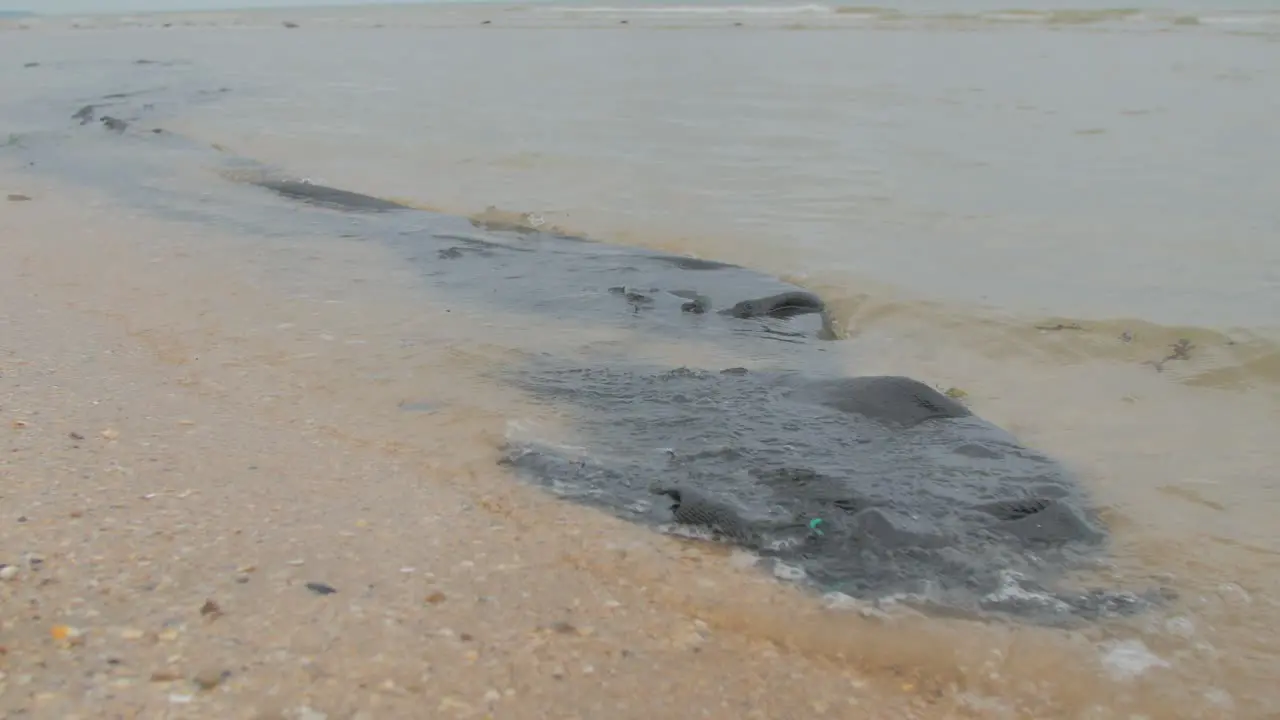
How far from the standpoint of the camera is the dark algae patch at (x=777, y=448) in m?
3.74

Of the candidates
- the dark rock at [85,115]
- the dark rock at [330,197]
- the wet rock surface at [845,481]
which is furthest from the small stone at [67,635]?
the dark rock at [85,115]

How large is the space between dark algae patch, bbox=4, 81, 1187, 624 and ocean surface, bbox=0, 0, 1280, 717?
0.08 metres

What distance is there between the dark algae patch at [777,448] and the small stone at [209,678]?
0.52 m

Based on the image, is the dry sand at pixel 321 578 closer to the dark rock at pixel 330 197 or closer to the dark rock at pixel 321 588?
the dark rock at pixel 321 588

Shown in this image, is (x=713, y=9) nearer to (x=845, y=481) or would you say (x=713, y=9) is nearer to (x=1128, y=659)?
(x=845, y=481)

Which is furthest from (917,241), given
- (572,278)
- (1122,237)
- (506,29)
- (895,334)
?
(506,29)

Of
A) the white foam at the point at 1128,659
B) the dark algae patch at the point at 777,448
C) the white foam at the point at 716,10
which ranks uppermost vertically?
the white foam at the point at 716,10

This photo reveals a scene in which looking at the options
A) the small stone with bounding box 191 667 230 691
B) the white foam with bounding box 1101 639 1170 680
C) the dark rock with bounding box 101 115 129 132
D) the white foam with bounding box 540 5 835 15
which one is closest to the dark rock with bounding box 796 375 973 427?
the white foam with bounding box 1101 639 1170 680

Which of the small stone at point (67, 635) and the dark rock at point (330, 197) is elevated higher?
the small stone at point (67, 635)

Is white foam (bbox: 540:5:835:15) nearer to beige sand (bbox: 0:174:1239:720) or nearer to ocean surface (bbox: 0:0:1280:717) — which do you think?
ocean surface (bbox: 0:0:1280:717)

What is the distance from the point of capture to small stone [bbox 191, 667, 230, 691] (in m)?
2.65

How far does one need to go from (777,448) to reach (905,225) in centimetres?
519

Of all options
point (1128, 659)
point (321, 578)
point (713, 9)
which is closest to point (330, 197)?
point (321, 578)

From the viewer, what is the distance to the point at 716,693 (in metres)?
2.92
